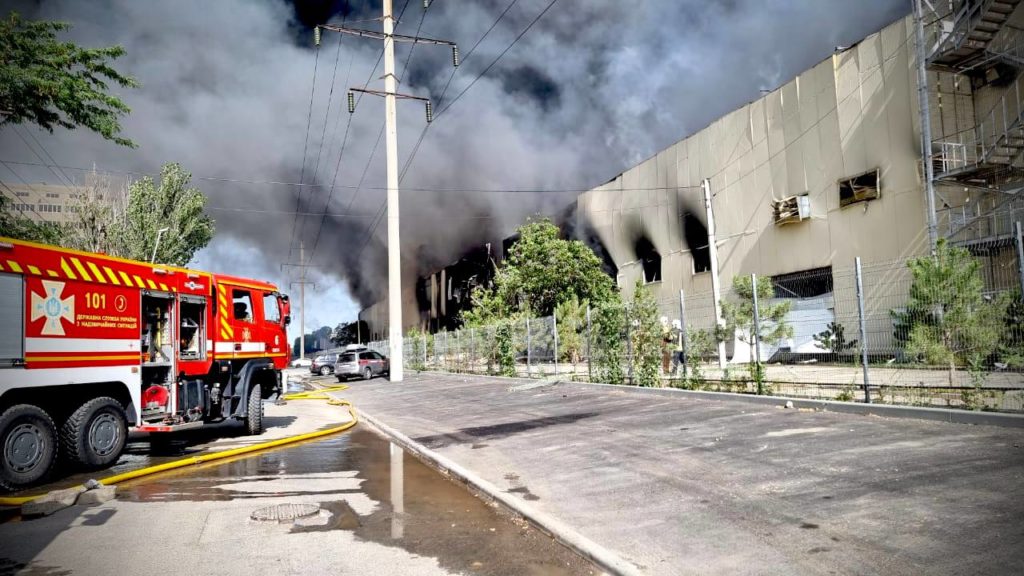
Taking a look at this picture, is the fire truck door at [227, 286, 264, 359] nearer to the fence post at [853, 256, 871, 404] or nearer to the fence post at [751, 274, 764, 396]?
the fence post at [751, 274, 764, 396]

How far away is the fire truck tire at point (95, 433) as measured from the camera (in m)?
8.02

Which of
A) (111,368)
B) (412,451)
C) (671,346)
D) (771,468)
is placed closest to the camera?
(771,468)

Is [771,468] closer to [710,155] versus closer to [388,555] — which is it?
[388,555]

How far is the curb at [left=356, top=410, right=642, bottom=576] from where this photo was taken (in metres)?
4.19

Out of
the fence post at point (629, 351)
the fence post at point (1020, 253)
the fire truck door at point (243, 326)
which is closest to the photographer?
the fence post at point (1020, 253)

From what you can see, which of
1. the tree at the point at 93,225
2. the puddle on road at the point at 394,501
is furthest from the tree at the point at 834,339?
the tree at the point at 93,225

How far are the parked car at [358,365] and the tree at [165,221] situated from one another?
12.0 meters

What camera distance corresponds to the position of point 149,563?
449cm

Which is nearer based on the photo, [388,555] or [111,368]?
[388,555]

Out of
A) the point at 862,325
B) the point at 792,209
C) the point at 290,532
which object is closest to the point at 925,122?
the point at 792,209

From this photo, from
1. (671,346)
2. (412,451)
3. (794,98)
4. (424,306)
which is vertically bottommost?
(412,451)

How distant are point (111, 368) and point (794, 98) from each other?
82.1 feet

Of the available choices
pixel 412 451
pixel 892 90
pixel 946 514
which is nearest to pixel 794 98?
pixel 892 90

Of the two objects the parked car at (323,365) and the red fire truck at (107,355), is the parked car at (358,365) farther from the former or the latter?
the red fire truck at (107,355)
